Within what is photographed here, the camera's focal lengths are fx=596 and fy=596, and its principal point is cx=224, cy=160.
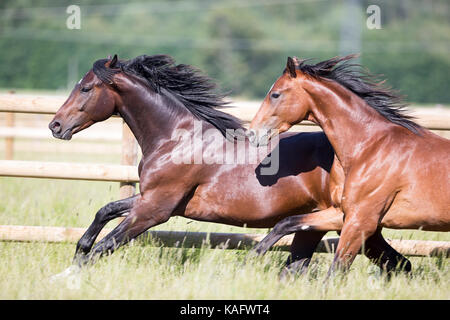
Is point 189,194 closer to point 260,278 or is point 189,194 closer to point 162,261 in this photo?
point 162,261

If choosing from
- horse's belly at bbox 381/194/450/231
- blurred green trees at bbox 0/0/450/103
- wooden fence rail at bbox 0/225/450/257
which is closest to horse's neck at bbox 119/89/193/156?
wooden fence rail at bbox 0/225/450/257

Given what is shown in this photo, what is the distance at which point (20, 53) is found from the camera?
3341cm

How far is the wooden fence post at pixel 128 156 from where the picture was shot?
498cm

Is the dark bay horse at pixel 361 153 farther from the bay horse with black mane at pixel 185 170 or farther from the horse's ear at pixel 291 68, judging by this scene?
the bay horse with black mane at pixel 185 170

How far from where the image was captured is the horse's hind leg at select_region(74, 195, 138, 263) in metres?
4.34

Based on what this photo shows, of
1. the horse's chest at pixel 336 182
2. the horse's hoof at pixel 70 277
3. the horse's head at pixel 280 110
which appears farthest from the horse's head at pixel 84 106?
the horse's chest at pixel 336 182

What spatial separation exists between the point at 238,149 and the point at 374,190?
3.53ft

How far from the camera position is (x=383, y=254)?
4438 millimetres

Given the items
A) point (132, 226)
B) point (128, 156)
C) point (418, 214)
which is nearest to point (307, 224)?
point (418, 214)

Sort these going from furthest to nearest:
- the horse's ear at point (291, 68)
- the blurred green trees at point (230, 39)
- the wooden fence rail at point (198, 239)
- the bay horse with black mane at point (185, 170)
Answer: the blurred green trees at point (230, 39), the wooden fence rail at point (198, 239), the bay horse with black mane at point (185, 170), the horse's ear at point (291, 68)

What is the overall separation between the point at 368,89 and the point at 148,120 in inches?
63.6

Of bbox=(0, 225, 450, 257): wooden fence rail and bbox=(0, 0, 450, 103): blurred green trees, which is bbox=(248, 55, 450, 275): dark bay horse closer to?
bbox=(0, 225, 450, 257): wooden fence rail

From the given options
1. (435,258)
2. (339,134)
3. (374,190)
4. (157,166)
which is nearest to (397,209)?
(374,190)

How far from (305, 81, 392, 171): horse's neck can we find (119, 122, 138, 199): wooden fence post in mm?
1667
